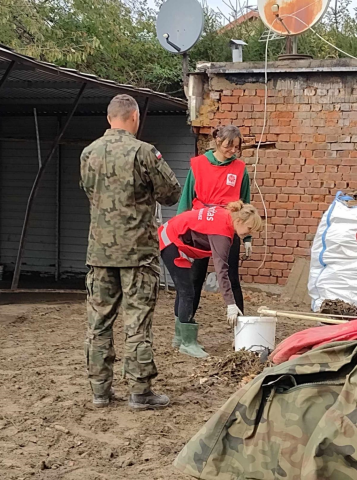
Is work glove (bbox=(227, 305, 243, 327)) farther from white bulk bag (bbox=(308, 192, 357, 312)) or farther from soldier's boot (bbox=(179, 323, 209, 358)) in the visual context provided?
white bulk bag (bbox=(308, 192, 357, 312))

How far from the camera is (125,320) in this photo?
13.9 ft

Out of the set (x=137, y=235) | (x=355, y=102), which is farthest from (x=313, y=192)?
(x=137, y=235)

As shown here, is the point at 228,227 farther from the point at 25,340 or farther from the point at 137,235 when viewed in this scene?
the point at 25,340

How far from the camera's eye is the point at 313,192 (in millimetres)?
8531

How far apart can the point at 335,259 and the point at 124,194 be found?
3.73 m

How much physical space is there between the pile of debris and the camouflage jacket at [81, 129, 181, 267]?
1.23 meters

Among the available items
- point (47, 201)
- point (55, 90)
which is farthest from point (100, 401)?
point (47, 201)

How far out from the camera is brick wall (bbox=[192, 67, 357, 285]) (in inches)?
329

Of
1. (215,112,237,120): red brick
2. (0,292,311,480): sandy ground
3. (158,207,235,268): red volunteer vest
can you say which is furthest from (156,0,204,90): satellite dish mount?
(0,292,311,480): sandy ground

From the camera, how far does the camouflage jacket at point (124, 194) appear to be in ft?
13.6

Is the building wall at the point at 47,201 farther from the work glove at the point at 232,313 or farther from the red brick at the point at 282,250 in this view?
the work glove at the point at 232,313

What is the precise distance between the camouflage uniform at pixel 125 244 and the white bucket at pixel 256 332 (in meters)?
1.20

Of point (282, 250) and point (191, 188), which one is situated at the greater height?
point (191, 188)

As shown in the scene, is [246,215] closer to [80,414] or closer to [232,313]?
[232,313]
